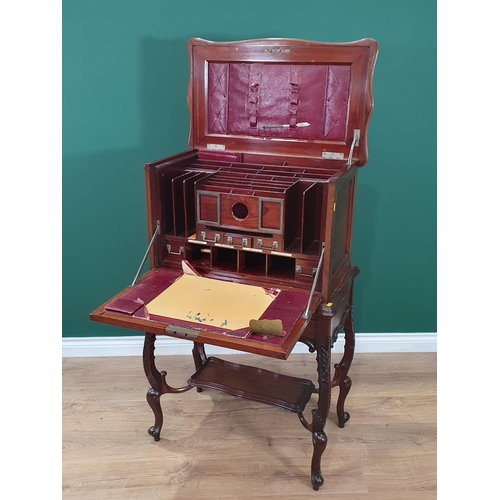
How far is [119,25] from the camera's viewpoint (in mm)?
2453

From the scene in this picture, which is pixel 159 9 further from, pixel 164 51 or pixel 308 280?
pixel 308 280

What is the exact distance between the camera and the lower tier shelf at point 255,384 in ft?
7.31

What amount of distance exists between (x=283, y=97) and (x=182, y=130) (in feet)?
2.24

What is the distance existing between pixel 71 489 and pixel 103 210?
1360 mm

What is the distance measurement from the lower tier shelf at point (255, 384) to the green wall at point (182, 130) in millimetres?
772

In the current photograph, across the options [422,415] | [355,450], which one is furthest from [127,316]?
[422,415]

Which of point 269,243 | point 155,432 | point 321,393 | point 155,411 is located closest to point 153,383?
point 155,411

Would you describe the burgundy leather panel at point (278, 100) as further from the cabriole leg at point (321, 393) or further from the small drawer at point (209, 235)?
the cabriole leg at point (321, 393)

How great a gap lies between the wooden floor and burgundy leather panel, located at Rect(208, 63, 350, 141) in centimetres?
138

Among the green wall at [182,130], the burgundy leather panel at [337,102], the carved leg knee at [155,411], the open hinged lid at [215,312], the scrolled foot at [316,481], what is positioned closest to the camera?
the open hinged lid at [215,312]

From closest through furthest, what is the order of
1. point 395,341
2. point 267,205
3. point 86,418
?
point 267,205 < point 86,418 < point 395,341

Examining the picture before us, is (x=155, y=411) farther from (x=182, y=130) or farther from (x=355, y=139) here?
(x=355, y=139)

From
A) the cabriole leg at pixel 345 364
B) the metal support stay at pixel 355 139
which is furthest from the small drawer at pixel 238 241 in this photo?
the cabriole leg at pixel 345 364

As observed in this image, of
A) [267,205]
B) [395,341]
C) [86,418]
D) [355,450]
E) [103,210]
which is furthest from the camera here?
[395,341]
